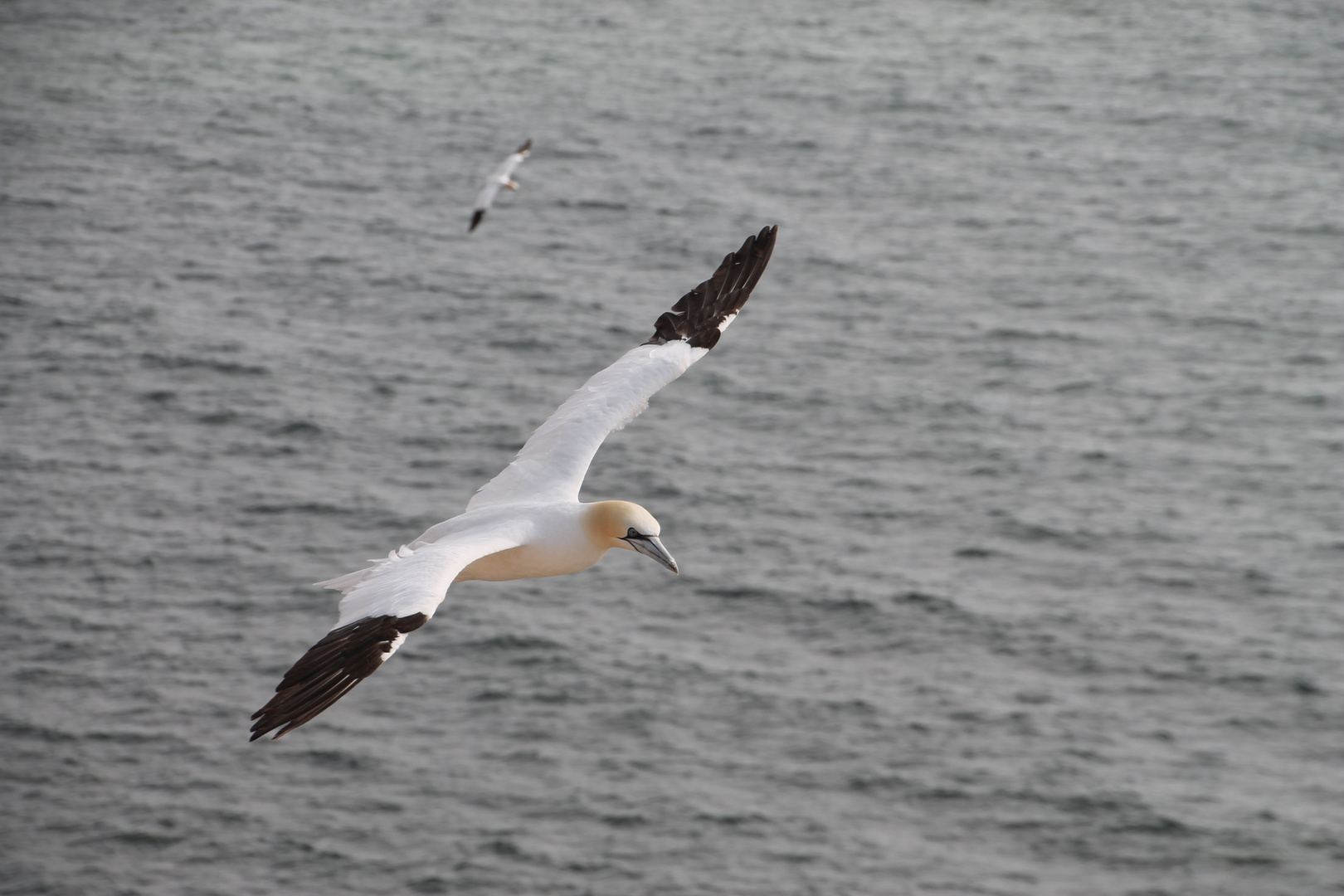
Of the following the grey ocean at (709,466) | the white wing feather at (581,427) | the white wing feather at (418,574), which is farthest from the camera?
the grey ocean at (709,466)

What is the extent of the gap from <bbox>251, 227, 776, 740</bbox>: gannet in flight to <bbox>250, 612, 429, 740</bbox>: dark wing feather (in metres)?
0.01

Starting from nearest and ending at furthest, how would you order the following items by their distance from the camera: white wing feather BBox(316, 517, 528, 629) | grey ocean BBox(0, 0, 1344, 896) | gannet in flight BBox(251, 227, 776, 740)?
gannet in flight BBox(251, 227, 776, 740)
white wing feather BBox(316, 517, 528, 629)
grey ocean BBox(0, 0, 1344, 896)

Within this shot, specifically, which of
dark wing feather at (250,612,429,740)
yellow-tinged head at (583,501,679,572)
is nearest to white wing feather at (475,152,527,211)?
yellow-tinged head at (583,501,679,572)

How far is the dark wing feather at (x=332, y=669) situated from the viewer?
38.8ft

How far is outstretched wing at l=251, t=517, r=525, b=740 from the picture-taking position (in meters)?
12.0

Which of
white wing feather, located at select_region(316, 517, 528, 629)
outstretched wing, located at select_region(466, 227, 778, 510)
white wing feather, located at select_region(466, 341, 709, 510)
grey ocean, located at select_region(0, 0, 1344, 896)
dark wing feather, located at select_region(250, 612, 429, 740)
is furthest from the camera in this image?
grey ocean, located at select_region(0, 0, 1344, 896)

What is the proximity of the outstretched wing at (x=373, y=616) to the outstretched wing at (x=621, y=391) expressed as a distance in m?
1.68

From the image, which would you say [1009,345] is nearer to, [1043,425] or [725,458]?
[1043,425]

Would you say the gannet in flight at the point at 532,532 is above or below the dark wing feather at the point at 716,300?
below

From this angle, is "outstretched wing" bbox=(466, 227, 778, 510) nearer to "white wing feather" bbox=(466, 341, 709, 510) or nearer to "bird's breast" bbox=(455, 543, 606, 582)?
"white wing feather" bbox=(466, 341, 709, 510)

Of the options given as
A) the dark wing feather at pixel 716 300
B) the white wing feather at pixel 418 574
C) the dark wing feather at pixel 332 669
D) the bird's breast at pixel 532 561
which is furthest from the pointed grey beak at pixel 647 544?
the dark wing feather at pixel 716 300

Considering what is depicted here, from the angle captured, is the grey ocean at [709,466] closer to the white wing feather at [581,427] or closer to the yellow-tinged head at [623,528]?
the white wing feather at [581,427]

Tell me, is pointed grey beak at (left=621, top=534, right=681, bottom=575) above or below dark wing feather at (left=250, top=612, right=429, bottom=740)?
below

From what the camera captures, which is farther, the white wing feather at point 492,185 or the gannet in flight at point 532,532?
the white wing feather at point 492,185
